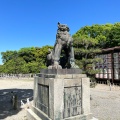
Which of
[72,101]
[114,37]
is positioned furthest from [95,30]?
[72,101]

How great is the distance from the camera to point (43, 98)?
20.2 ft

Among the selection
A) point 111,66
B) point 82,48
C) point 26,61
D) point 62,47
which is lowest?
point 111,66

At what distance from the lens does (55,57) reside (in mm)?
6207

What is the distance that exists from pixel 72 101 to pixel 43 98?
3.41ft

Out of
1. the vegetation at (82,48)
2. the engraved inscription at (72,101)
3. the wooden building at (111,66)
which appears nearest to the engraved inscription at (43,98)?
the engraved inscription at (72,101)

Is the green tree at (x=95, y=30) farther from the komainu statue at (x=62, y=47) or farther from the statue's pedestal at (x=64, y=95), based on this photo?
the statue's pedestal at (x=64, y=95)

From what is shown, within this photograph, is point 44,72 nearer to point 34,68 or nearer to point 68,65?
point 68,65

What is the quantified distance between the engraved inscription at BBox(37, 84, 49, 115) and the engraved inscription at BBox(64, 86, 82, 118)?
0.59m

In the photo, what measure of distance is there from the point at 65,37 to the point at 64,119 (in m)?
2.73

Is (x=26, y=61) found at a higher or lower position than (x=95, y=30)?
lower

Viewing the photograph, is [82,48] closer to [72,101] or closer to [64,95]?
[72,101]

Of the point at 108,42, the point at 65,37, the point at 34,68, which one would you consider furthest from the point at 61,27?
the point at 34,68

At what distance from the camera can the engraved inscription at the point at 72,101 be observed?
564cm

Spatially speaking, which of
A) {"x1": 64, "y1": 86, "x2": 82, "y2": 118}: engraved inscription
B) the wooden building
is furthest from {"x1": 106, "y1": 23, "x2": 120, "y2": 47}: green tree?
{"x1": 64, "y1": 86, "x2": 82, "y2": 118}: engraved inscription
